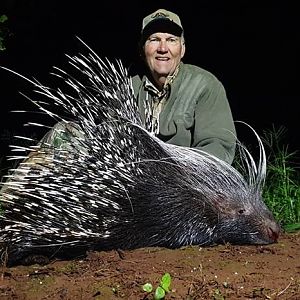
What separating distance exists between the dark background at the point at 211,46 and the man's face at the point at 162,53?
2529mm

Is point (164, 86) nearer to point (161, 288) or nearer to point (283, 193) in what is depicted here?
point (283, 193)

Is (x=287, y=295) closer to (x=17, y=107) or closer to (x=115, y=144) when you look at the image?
(x=115, y=144)

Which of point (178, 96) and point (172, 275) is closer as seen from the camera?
point (172, 275)

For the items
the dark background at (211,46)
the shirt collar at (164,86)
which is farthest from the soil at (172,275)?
the dark background at (211,46)

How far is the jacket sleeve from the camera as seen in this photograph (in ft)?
11.5

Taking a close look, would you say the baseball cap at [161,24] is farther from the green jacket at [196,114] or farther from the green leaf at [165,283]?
the green leaf at [165,283]

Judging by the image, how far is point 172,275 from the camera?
9.45 feet

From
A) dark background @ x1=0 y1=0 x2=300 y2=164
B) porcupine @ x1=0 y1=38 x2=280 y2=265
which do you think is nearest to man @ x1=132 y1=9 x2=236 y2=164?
porcupine @ x1=0 y1=38 x2=280 y2=265

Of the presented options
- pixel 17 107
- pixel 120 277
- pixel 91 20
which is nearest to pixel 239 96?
pixel 91 20

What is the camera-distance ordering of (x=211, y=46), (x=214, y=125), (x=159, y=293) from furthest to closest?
(x=211, y=46) < (x=214, y=125) < (x=159, y=293)

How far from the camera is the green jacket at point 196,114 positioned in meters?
3.53

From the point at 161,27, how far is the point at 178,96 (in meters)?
0.31

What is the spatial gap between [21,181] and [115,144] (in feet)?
1.24

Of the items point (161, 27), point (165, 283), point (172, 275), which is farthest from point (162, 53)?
point (165, 283)
